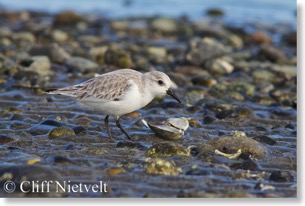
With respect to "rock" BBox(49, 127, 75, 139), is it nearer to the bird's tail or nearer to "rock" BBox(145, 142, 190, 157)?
the bird's tail

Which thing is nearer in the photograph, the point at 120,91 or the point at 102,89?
the point at 120,91

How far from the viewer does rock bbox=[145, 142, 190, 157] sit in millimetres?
7291

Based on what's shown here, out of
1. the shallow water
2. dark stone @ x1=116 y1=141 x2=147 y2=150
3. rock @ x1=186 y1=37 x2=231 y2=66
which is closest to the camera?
dark stone @ x1=116 y1=141 x2=147 y2=150

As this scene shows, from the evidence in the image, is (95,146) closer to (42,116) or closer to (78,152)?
(78,152)

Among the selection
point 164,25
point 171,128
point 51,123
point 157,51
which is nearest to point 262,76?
point 157,51

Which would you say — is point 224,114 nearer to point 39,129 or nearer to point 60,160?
point 39,129

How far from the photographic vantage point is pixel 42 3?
61.8ft

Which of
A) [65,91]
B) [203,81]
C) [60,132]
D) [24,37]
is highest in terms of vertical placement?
[65,91]

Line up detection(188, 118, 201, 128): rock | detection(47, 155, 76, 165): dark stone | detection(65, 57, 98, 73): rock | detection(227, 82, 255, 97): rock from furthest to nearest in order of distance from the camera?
detection(65, 57, 98, 73): rock < detection(227, 82, 255, 97): rock < detection(188, 118, 201, 128): rock < detection(47, 155, 76, 165): dark stone

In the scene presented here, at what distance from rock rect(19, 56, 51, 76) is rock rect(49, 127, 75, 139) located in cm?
314

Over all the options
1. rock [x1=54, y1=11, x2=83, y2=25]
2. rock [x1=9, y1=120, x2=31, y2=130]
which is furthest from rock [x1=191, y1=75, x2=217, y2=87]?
rock [x1=54, y1=11, x2=83, y2=25]

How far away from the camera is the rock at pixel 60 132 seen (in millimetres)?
7877

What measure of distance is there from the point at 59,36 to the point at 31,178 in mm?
9126

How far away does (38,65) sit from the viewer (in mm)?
11203
